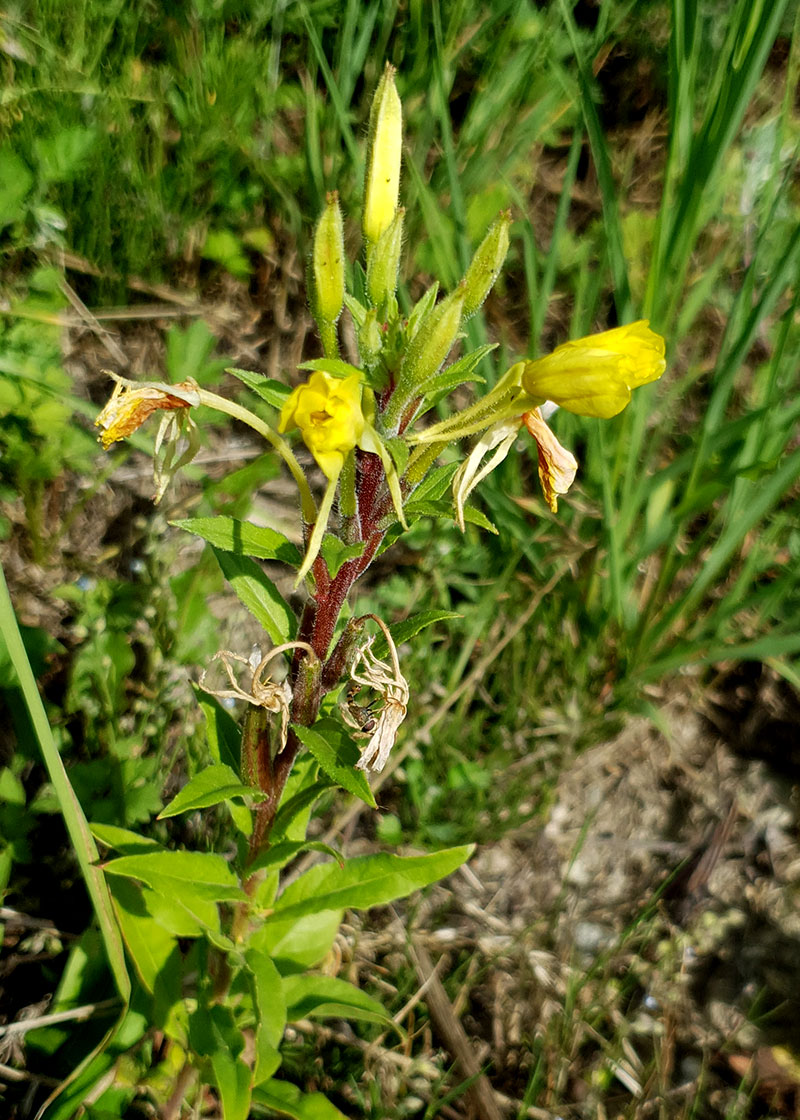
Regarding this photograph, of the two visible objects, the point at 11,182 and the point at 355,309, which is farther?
the point at 11,182

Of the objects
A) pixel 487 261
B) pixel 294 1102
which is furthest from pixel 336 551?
pixel 294 1102

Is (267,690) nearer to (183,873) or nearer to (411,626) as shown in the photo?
(411,626)

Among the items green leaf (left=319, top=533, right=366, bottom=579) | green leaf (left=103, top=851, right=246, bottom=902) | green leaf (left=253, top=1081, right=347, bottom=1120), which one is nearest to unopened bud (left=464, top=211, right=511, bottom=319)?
green leaf (left=319, top=533, right=366, bottom=579)

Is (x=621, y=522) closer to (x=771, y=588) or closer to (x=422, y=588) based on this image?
(x=771, y=588)

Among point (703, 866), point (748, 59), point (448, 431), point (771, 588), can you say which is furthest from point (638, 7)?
point (703, 866)

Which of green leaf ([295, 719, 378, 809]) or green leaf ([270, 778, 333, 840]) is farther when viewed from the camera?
green leaf ([270, 778, 333, 840])

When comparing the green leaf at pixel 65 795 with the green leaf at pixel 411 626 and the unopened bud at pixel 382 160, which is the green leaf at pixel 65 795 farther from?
the unopened bud at pixel 382 160

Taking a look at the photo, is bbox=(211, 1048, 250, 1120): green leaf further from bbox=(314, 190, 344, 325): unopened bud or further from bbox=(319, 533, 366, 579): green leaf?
bbox=(314, 190, 344, 325): unopened bud
